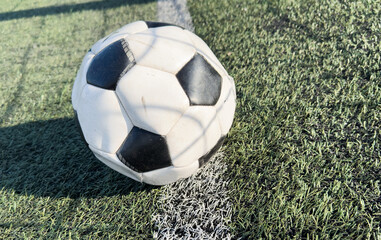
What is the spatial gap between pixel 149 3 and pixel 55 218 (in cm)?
396

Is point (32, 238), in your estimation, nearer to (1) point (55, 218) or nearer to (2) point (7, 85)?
(1) point (55, 218)

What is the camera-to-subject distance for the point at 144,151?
1.70 metres

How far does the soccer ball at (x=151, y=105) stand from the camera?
168 centimetres

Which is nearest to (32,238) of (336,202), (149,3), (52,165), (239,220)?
(52,165)

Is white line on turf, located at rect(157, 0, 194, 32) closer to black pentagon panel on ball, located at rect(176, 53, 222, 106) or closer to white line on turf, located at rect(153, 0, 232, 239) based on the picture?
black pentagon panel on ball, located at rect(176, 53, 222, 106)

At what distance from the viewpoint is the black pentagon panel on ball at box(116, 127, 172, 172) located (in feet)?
5.55

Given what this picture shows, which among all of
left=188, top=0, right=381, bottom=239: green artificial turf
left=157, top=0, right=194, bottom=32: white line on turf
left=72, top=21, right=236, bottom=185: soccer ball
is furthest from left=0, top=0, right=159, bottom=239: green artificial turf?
left=188, top=0, right=381, bottom=239: green artificial turf

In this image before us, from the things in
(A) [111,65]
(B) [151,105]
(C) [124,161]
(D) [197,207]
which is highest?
(A) [111,65]

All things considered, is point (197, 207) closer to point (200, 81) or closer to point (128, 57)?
point (200, 81)

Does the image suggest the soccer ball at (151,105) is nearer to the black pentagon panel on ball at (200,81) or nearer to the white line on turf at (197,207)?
the black pentagon panel on ball at (200,81)

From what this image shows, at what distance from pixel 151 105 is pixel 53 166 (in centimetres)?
130

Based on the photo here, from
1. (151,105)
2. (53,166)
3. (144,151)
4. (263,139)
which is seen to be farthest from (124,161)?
(263,139)

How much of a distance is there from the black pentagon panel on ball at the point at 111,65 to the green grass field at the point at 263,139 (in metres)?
0.85

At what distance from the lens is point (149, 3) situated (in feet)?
16.2
